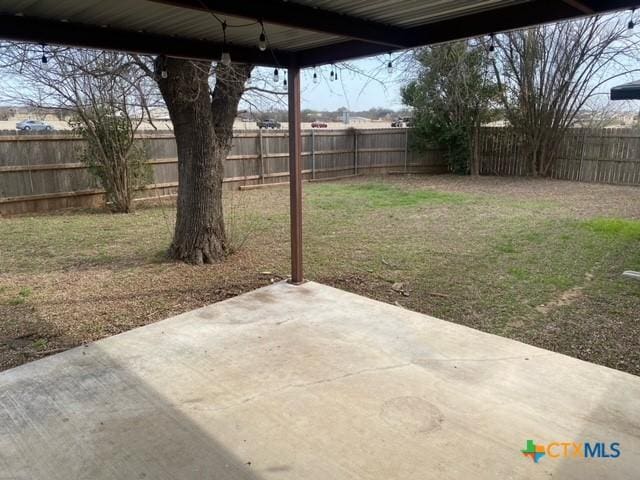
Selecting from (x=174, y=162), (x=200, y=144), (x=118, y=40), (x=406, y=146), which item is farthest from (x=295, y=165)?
(x=406, y=146)

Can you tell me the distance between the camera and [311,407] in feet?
7.29

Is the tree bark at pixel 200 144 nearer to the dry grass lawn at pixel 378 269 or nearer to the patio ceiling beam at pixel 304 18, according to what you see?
the dry grass lawn at pixel 378 269

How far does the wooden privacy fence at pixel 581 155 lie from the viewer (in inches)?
464

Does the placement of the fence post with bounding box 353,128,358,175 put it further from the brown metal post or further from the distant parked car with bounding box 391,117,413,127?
the brown metal post

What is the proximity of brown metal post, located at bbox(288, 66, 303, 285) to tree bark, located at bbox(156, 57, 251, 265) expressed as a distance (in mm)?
1159

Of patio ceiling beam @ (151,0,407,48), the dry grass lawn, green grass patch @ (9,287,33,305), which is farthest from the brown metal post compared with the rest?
green grass patch @ (9,287,33,305)

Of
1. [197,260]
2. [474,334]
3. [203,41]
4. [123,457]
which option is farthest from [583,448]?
[197,260]

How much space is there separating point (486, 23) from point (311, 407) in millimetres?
2344

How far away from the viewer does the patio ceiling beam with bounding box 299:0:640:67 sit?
86.9 inches

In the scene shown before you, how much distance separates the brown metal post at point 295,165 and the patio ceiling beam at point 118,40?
0.69 feet

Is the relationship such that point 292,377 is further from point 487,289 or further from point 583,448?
point 487,289

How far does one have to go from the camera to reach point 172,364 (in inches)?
105

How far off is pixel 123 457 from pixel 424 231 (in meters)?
5.42

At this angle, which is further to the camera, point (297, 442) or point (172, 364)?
point (172, 364)
